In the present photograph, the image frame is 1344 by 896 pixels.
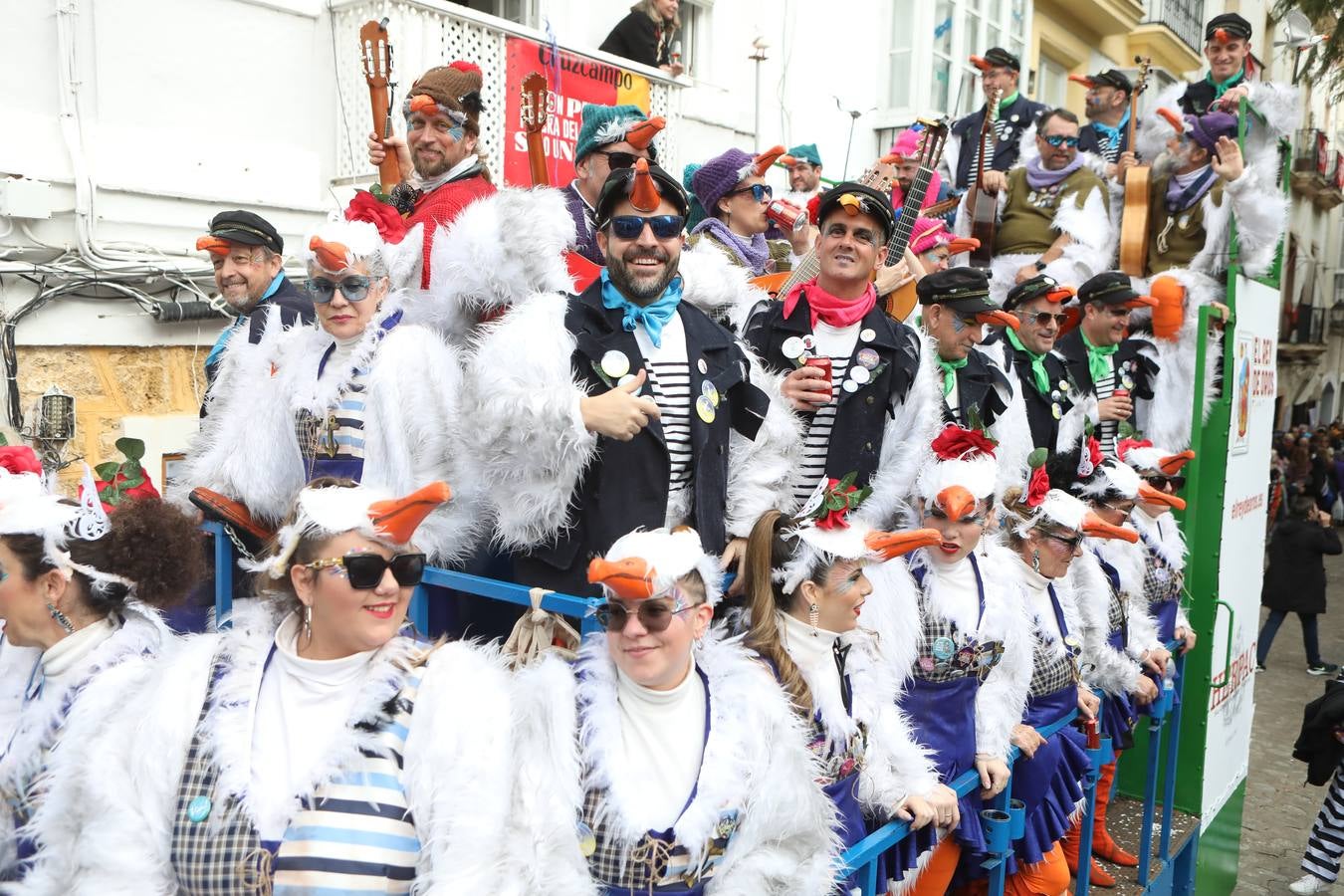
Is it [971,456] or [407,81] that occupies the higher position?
[407,81]

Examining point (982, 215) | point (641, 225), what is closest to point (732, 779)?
point (641, 225)

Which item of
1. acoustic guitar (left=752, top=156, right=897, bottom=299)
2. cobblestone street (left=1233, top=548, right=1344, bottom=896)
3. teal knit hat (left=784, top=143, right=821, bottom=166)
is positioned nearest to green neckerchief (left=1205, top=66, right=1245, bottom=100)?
teal knit hat (left=784, top=143, right=821, bottom=166)

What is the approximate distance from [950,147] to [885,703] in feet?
19.2

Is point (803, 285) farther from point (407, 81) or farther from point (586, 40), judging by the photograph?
point (586, 40)

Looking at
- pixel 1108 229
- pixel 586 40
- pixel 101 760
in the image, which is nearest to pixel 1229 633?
pixel 1108 229

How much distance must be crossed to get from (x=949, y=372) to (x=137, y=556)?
306 centimetres

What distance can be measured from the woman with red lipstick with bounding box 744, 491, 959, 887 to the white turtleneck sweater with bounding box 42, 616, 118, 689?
5.49 ft

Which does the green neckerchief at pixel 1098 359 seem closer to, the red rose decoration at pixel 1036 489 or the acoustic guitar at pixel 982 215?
the acoustic guitar at pixel 982 215

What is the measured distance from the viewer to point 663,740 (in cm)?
238

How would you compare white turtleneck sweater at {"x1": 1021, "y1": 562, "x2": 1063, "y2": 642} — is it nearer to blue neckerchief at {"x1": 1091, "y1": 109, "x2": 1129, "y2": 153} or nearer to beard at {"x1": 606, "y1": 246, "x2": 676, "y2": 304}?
beard at {"x1": 606, "y1": 246, "x2": 676, "y2": 304}

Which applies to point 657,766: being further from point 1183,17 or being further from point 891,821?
point 1183,17

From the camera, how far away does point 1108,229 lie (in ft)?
22.8

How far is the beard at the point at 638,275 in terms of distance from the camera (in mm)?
3066

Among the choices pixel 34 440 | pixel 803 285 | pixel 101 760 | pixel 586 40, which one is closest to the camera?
pixel 101 760
